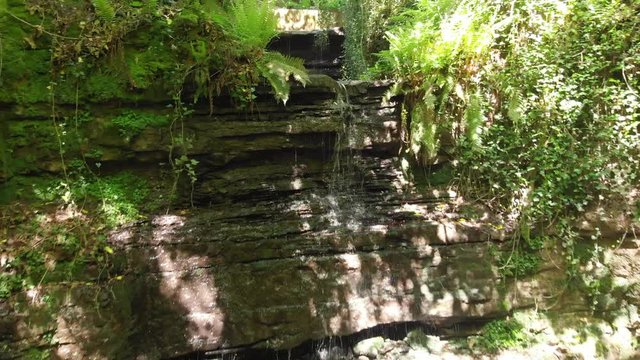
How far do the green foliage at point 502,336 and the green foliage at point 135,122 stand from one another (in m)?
4.57

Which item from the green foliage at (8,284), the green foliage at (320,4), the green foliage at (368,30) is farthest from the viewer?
the green foliage at (320,4)

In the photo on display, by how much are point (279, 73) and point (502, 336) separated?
4.09m

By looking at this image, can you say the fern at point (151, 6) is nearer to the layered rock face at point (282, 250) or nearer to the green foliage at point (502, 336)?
the layered rock face at point (282, 250)

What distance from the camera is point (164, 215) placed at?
4.36 metres

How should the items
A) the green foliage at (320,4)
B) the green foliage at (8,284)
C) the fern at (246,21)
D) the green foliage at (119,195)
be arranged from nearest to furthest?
the green foliage at (8,284), the green foliage at (119,195), the fern at (246,21), the green foliage at (320,4)

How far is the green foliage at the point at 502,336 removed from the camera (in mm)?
3885

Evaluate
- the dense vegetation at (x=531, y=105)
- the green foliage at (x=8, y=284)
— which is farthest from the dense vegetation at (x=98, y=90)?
the dense vegetation at (x=531, y=105)

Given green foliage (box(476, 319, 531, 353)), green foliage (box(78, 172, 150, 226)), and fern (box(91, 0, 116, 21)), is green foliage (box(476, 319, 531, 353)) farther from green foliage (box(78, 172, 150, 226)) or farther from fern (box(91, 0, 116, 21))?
fern (box(91, 0, 116, 21))

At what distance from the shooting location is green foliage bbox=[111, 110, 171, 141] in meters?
4.37

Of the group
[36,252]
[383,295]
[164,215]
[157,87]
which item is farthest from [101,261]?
[383,295]

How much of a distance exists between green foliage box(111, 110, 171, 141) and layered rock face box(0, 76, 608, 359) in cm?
9

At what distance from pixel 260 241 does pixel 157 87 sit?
93.2 inches

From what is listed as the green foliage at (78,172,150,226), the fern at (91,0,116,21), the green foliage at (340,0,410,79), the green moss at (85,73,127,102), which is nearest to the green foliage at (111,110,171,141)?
the green moss at (85,73,127,102)

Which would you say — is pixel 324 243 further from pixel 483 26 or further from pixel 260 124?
pixel 483 26
